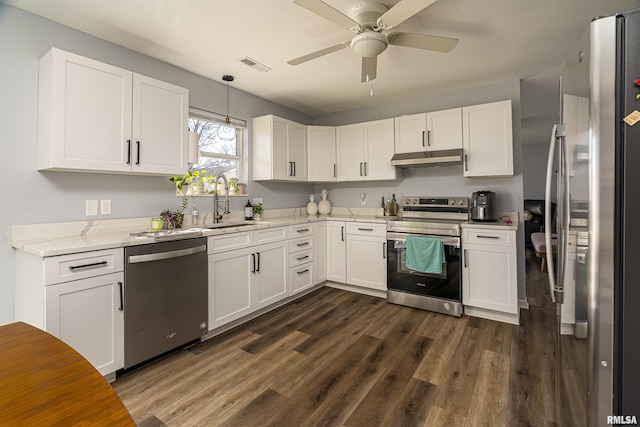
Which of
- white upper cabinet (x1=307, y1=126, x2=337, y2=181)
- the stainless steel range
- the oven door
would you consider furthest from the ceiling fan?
white upper cabinet (x1=307, y1=126, x2=337, y2=181)

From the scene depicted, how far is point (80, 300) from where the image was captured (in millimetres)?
1834

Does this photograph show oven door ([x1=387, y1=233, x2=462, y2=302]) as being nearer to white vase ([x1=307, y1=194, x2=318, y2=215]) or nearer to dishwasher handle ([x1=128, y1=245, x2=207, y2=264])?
white vase ([x1=307, y1=194, x2=318, y2=215])

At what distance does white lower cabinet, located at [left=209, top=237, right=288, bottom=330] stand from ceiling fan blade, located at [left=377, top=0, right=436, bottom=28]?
2108mm

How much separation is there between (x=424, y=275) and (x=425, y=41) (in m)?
2.27

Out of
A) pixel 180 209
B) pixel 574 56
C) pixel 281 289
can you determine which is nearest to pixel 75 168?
pixel 180 209

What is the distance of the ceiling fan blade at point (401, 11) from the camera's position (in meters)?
1.63

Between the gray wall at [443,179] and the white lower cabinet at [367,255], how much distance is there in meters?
0.71

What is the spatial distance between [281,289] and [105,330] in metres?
1.69

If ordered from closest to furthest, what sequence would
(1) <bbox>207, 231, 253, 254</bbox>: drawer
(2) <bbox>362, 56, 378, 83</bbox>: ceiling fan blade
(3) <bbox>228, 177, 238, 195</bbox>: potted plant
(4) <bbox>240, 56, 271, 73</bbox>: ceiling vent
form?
(2) <bbox>362, 56, 378, 83</bbox>: ceiling fan blade → (1) <bbox>207, 231, 253, 254</bbox>: drawer → (4) <bbox>240, 56, 271, 73</bbox>: ceiling vent → (3) <bbox>228, 177, 238, 195</bbox>: potted plant

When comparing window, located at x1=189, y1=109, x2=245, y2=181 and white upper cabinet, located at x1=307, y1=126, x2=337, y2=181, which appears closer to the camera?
window, located at x1=189, y1=109, x2=245, y2=181

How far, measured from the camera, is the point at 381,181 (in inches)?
165

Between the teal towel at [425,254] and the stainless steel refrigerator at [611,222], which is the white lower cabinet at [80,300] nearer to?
the stainless steel refrigerator at [611,222]

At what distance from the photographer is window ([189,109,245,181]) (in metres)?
3.24

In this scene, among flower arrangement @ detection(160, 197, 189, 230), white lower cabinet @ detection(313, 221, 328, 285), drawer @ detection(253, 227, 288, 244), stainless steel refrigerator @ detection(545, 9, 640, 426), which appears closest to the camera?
stainless steel refrigerator @ detection(545, 9, 640, 426)
